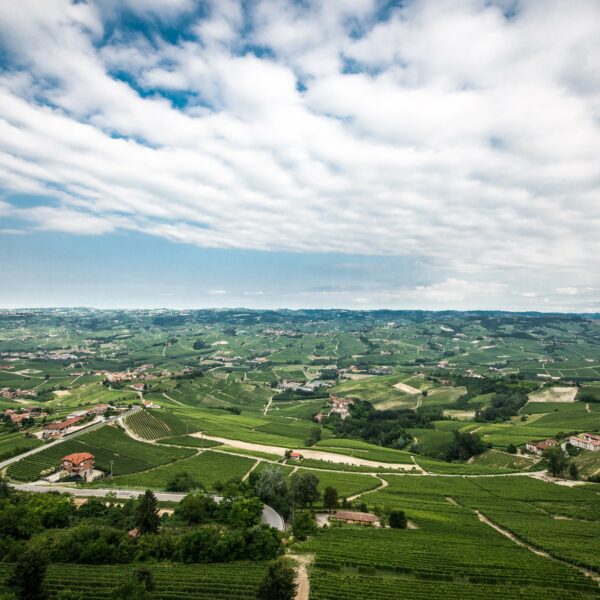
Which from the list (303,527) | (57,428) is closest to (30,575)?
(303,527)

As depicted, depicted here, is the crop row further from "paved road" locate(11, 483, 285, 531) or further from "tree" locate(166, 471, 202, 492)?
"tree" locate(166, 471, 202, 492)

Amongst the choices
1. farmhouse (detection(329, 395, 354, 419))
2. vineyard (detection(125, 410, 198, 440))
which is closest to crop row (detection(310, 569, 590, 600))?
vineyard (detection(125, 410, 198, 440))

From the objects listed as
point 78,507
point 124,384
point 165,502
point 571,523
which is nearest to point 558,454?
point 571,523

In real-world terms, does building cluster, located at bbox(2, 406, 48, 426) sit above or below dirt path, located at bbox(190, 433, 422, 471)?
above

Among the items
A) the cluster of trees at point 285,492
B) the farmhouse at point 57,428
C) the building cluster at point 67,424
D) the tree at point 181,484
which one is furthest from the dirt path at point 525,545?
the farmhouse at point 57,428

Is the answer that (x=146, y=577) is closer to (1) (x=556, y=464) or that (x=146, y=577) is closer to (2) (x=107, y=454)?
(2) (x=107, y=454)

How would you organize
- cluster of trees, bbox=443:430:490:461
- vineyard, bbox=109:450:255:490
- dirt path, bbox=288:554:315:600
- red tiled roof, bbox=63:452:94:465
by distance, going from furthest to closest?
1. cluster of trees, bbox=443:430:490:461
2. red tiled roof, bbox=63:452:94:465
3. vineyard, bbox=109:450:255:490
4. dirt path, bbox=288:554:315:600
